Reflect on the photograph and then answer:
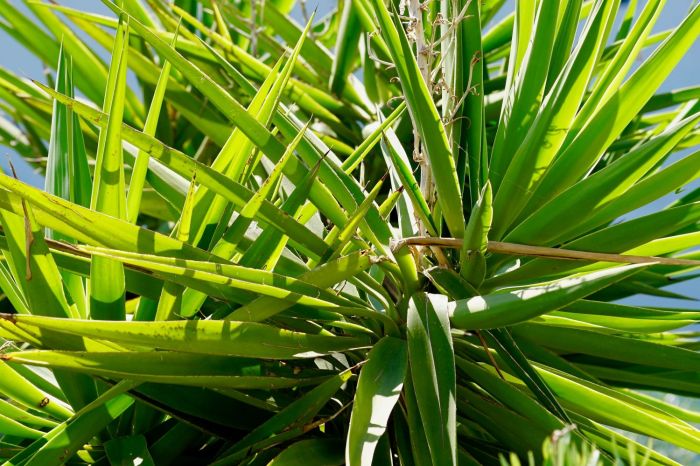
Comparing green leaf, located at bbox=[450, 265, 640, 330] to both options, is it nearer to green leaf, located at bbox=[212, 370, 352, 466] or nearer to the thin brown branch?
the thin brown branch

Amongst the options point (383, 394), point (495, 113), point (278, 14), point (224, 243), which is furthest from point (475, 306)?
point (278, 14)

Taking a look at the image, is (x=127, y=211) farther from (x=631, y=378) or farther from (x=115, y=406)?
(x=631, y=378)

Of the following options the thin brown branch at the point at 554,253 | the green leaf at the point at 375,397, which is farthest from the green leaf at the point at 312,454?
the thin brown branch at the point at 554,253

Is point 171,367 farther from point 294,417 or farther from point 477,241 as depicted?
point 477,241

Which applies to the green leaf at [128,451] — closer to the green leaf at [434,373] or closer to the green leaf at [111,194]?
the green leaf at [111,194]

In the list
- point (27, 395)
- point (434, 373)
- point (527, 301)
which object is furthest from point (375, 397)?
point (27, 395)

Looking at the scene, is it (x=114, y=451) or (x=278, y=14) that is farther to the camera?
(x=278, y=14)

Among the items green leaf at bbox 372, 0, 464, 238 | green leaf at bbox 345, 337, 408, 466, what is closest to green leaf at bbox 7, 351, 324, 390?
green leaf at bbox 345, 337, 408, 466

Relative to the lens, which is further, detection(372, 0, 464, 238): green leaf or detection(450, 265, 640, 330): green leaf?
detection(372, 0, 464, 238): green leaf
